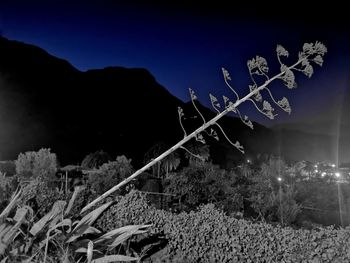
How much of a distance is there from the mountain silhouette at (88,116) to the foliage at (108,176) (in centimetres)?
1693

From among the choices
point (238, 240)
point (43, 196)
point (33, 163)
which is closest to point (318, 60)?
point (238, 240)

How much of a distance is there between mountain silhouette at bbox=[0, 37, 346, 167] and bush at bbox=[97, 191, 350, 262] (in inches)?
983

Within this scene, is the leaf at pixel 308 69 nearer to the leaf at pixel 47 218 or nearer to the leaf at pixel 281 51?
the leaf at pixel 281 51

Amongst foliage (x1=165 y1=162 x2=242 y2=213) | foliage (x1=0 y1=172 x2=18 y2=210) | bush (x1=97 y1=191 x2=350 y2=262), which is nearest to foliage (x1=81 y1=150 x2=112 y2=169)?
foliage (x1=165 y1=162 x2=242 y2=213)

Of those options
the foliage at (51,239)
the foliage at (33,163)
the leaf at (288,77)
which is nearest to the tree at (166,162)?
the foliage at (33,163)

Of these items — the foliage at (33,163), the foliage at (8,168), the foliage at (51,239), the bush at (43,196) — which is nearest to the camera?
the foliage at (51,239)

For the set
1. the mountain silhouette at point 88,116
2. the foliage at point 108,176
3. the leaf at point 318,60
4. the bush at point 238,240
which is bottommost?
the bush at point 238,240

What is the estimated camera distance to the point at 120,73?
352ft

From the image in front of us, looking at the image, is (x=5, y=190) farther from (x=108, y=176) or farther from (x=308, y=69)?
(x=308, y=69)

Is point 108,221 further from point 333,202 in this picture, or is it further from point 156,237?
point 333,202

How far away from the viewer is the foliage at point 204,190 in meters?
9.76

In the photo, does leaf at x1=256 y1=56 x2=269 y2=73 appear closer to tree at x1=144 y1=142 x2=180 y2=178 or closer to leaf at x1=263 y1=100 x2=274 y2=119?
leaf at x1=263 y1=100 x2=274 y2=119

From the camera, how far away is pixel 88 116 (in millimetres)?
64750

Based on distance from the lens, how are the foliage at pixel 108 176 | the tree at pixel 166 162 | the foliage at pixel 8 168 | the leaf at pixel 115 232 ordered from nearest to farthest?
the leaf at pixel 115 232, the foliage at pixel 108 176, the tree at pixel 166 162, the foliage at pixel 8 168
